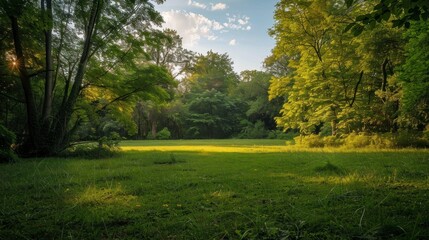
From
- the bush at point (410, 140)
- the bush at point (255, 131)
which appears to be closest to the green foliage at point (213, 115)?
the bush at point (255, 131)

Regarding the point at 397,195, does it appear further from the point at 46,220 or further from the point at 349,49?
the point at 349,49

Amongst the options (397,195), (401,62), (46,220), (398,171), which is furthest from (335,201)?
(401,62)

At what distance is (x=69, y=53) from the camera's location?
13219 millimetres

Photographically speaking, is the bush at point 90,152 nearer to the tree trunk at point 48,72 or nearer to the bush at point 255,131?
the tree trunk at point 48,72

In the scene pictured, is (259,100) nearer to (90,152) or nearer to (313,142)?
(313,142)

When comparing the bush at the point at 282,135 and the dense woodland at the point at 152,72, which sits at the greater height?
the dense woodland at the point at 152,72

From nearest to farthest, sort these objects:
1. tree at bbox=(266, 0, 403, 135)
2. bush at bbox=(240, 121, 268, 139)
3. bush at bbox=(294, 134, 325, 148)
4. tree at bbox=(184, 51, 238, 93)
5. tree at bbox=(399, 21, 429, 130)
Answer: tree at bbox=(399, 21, 429, 130) → tree at bbox=(266, 0, 403, 135) → bush at bbox=(294, 134, 325, 148) → bush at bbox=(240, 121, 268, 139) → tree at bbox=(184, 51, 238, 93)

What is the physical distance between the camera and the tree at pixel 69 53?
11156 millimetres

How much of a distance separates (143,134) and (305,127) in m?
26.0

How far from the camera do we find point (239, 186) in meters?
4.78

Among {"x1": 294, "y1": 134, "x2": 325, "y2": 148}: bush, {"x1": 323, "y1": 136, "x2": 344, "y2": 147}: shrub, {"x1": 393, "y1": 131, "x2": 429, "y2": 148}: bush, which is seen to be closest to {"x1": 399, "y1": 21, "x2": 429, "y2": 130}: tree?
{"x1": 393, "y1": 131, "x2": 429, "y2": 148}: bush

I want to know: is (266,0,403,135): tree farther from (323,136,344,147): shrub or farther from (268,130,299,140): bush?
(268,130,299,140): bush

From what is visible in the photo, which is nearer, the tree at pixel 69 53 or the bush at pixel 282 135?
the tree at pixel 69 53

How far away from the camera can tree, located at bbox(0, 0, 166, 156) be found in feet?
36.6
